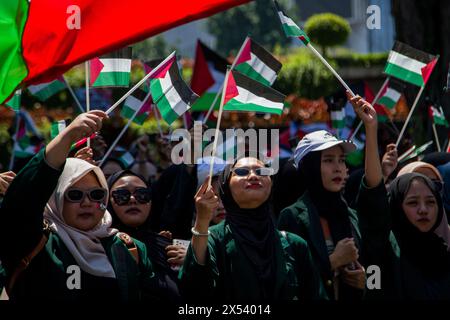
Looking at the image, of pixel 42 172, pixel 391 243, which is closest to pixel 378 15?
pixel 391 243

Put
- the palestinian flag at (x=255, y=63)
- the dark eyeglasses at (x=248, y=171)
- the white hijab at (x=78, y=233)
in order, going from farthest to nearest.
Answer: the palestinian flag at (x=255, y=63) → the dark eyeglasses at (x=248, y=171) → the white hijab at (x=78, y=233)

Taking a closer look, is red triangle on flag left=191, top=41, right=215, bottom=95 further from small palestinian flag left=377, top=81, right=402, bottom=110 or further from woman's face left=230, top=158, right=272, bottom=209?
woman's face left=230, top=158, right=272, bottom=209

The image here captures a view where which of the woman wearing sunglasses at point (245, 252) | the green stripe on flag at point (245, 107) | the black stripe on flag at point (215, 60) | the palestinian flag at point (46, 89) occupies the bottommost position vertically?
the woman wearing sunglasses at point (245, 252)

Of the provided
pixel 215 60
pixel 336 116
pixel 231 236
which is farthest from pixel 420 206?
pixel 215 60

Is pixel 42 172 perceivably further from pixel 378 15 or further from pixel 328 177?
pixel 378 15

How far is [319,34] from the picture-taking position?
21.1m

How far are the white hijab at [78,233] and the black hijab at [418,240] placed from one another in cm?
155

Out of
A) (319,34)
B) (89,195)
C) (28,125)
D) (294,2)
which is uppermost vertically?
(294,2)

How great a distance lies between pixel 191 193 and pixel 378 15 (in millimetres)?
→ 1643

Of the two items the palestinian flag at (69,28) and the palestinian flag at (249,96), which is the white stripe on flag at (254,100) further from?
the palestinian flag at (69,28)

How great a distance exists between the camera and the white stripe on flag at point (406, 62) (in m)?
7.03

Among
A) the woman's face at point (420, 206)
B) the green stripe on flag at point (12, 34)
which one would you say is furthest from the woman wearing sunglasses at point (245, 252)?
the green stripe on flag at point (12, 34)

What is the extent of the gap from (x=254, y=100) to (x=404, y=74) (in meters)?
2.15

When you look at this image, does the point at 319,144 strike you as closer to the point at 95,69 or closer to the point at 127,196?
the point at 127,196
